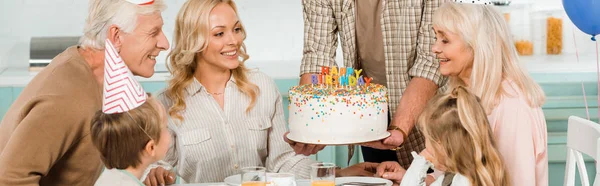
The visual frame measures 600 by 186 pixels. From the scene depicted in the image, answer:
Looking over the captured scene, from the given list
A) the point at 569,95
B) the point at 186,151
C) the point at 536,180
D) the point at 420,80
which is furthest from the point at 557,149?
the point at 186,151

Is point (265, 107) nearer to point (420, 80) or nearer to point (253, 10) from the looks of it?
point (420, 80)

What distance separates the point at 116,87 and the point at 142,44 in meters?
0.40

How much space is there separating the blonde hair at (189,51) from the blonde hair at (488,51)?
66 centimetres

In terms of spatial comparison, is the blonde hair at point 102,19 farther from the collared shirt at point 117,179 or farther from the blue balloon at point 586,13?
the blue balloon at point 586,13

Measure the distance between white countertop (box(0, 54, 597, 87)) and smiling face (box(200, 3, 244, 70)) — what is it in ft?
4.16

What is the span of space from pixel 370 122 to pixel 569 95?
2.00m

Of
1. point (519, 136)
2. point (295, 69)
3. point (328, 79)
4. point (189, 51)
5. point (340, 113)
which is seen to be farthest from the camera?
point (295, 69)

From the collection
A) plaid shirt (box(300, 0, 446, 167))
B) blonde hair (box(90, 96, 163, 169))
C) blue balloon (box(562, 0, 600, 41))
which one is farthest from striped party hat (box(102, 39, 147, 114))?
blue balloon (box(562, 0, 600, 41))

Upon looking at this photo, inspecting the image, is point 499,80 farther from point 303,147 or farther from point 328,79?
point 303,147

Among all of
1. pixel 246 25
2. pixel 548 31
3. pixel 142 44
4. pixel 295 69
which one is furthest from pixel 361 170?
pixel 548 31

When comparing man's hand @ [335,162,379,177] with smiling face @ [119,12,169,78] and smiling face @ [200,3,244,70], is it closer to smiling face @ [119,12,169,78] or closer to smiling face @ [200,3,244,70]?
smiling face @ [200,3,244,70]

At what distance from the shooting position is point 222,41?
265cm

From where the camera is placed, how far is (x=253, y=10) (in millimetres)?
4453

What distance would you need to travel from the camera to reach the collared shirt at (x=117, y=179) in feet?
6.38
